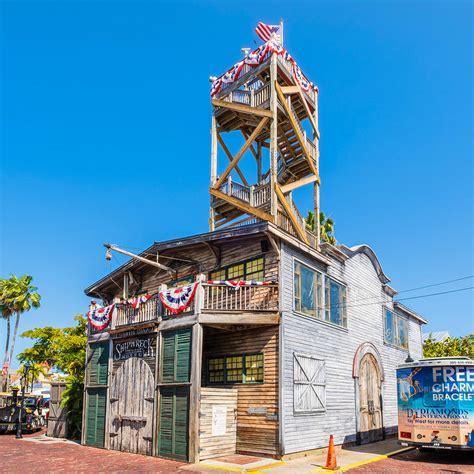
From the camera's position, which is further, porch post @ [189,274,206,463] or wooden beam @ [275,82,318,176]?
wooden beam @ [275,82,318,176]

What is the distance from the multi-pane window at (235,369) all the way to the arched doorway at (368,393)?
5.90m

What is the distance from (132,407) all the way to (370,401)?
10.4 meters

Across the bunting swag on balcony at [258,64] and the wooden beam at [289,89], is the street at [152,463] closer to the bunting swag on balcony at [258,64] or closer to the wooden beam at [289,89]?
the wooden beam at [289,89]

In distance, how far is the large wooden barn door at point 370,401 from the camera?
70.4ft

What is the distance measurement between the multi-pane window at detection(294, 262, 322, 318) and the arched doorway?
399 centimetres

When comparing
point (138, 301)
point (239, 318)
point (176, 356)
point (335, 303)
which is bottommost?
point (176, 356)

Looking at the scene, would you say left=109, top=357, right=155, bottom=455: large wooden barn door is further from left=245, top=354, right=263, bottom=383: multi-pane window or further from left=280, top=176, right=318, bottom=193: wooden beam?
left=280, top=176, right=318, bottom=193: wooden beam

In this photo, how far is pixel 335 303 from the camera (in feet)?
67.9

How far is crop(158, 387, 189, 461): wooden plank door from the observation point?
15.8 metres

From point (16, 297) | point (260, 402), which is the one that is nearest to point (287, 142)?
point (260, 402)

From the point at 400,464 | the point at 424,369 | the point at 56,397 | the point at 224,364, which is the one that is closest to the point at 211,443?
the point at 224,364

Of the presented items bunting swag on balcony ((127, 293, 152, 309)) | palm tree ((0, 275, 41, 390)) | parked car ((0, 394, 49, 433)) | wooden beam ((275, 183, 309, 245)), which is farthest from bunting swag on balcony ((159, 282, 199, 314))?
palm tree ((0, 275, 41, 390))

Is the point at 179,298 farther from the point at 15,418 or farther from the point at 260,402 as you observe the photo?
the point at 15,418

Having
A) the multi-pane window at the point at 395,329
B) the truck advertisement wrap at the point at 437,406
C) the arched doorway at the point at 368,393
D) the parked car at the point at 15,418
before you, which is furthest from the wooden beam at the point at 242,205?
the parked car at the point at 15,418
